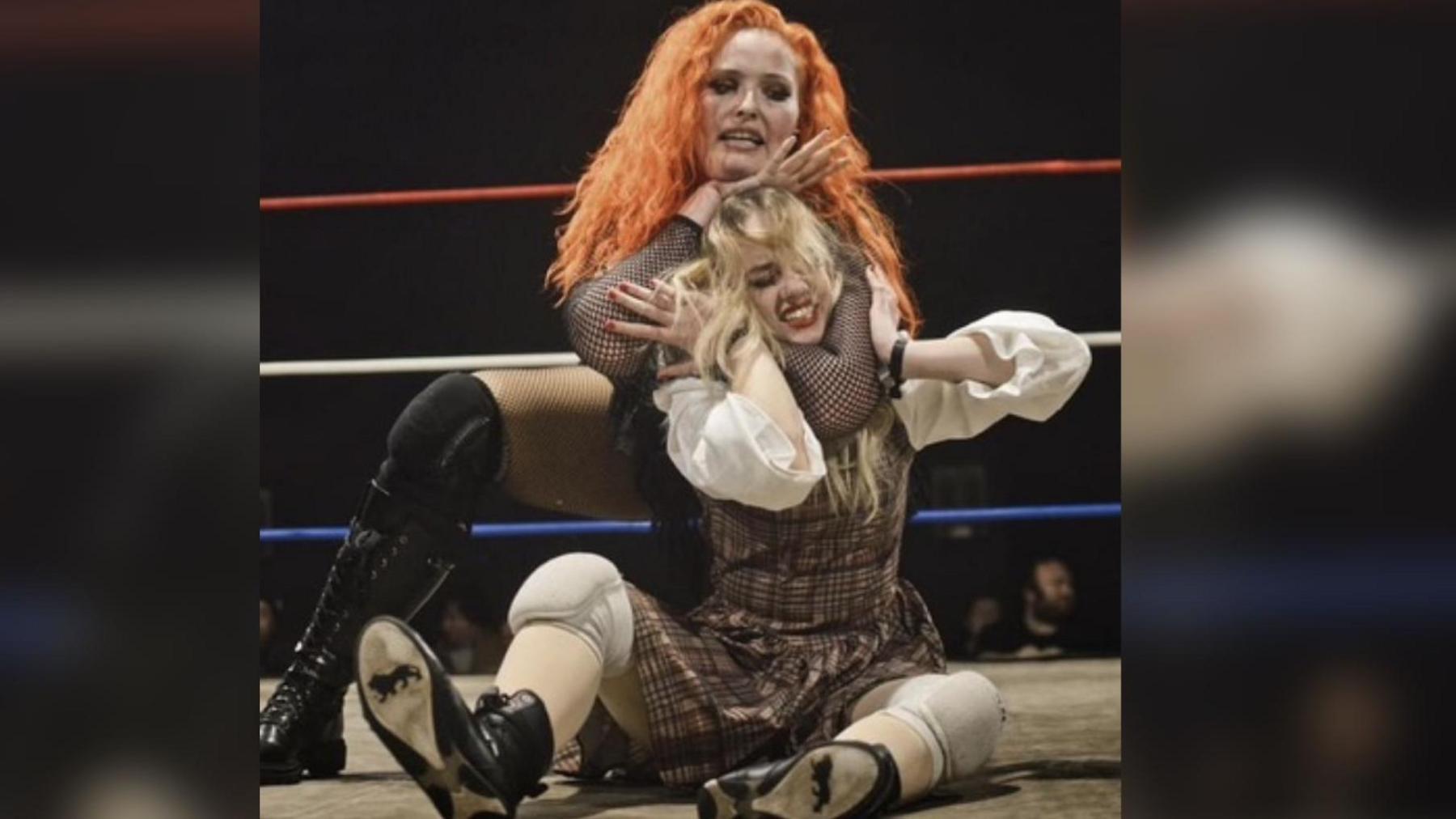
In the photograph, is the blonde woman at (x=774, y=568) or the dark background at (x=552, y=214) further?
the dark background at (x=552, y=214)

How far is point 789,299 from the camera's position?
4.59ft

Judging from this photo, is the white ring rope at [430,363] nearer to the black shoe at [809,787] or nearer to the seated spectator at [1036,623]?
the seated spectator at [1036,623]

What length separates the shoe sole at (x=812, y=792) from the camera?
1205 millimetres

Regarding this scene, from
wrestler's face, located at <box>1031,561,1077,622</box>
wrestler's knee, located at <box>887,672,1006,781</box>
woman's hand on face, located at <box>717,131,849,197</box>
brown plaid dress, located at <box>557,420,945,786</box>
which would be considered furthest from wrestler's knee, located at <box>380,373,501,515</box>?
wrestler's face, located at <box>1031,561,1077,622</box>

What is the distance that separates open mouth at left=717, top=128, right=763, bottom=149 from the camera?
143 cm

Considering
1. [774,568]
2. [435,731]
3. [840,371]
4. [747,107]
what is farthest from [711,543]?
[747,107]

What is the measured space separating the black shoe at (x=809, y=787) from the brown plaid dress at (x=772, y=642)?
11cm

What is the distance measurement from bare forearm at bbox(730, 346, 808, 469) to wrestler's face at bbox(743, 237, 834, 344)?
0.04 meters

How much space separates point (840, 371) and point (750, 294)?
12cm

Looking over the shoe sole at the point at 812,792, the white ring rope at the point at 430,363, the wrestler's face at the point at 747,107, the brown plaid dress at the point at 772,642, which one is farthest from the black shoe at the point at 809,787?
the wrestler's face at the point at 747,107

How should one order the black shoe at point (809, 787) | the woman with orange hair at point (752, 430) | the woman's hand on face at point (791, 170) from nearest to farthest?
the black shoe at point (809, 787)
the woman with orange hair at point (752, 430)
the woman's hand on face at point (791, 170)

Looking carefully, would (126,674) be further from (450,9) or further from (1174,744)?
(1174,744)

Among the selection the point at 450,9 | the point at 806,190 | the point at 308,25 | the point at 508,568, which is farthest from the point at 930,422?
the point at 308,25

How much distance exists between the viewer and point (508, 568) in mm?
1467
